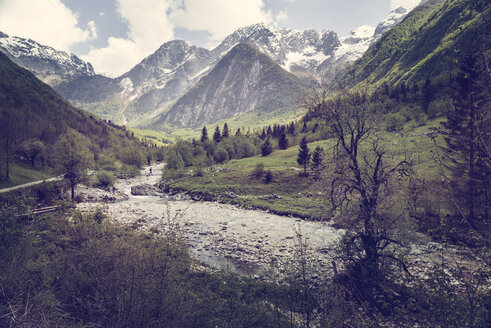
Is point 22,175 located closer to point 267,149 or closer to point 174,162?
point 174,162

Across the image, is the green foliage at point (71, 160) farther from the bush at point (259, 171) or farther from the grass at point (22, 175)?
the bush at point (259, 171)

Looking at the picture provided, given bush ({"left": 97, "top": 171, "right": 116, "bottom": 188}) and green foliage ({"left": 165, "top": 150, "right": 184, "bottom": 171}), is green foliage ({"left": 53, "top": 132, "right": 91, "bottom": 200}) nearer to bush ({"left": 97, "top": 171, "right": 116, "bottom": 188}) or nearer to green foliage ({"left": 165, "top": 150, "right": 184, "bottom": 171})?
bush ({"left": 97, "top": 171, "right": 116, "bottom": 188})

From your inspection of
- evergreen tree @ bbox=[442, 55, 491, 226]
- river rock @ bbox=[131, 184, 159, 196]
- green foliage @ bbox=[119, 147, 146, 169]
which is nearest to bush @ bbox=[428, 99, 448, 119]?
evergreen tree @ bbox=[442, 55, 491, 226]

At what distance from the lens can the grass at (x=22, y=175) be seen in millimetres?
48463

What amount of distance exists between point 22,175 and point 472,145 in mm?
78955

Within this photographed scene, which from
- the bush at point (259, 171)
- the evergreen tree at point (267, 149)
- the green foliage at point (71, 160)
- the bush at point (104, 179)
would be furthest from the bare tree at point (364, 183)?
the evergreen tree at point (267, 149)

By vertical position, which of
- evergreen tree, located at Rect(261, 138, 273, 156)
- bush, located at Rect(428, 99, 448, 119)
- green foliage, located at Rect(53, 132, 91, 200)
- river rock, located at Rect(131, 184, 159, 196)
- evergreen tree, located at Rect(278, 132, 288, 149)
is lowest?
river rock, located at Rect(131, 184, 159, 196)

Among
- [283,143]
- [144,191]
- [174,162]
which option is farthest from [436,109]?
[144,191]

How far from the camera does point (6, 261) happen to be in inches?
516

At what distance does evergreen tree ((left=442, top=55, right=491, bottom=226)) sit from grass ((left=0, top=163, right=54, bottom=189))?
225ft

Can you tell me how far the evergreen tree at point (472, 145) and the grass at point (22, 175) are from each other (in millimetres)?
68690

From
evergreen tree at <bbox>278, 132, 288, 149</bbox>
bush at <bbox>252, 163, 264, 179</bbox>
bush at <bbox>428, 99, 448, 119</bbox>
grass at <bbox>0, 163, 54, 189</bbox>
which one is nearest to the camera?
grass at <bbox>0, 163, 54, 189</bbox>

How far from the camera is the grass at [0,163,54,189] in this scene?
1908 inches

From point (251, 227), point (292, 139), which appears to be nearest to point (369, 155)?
point (251, 227)
